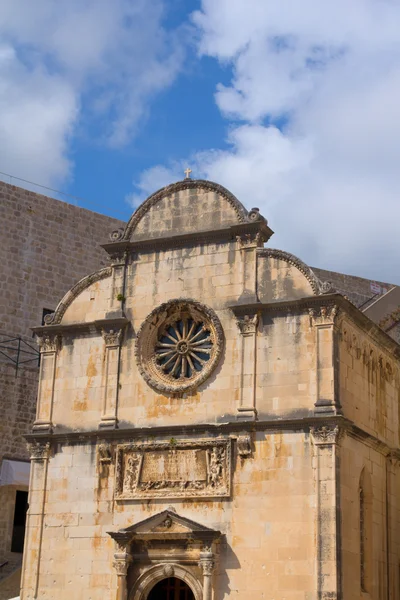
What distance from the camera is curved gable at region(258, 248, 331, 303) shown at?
22.4 meters

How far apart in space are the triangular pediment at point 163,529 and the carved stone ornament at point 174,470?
111 mm

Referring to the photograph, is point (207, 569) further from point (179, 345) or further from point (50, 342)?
point (50, 342)

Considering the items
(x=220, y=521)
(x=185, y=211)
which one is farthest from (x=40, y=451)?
(x=185, y=211)

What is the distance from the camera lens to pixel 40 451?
24.2 meters

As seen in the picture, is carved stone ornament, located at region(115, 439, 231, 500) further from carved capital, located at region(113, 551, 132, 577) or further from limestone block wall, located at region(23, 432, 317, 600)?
carved capital, located at region(113, 551, 132, 577)

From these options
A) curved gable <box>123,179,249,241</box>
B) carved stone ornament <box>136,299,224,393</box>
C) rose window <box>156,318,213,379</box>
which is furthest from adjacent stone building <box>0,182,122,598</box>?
rose window <box>156,318,213,379</box>

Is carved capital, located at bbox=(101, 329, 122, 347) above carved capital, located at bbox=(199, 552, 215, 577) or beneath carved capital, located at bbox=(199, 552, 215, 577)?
above

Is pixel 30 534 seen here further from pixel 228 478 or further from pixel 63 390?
pixel 228 478

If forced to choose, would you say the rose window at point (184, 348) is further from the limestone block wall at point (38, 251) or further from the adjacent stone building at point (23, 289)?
the limestone block wall at point (38, 251)

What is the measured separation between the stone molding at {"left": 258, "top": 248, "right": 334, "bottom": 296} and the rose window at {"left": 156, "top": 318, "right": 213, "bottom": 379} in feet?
7.39

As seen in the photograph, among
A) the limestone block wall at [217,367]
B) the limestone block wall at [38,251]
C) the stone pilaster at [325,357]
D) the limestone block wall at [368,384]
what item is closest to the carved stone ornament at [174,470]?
the limestone block wall at [217,367]

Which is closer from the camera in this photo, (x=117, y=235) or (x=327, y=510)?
(x=327, y=510)

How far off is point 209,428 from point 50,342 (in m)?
5.07

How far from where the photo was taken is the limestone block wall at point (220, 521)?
2081 centimetres
